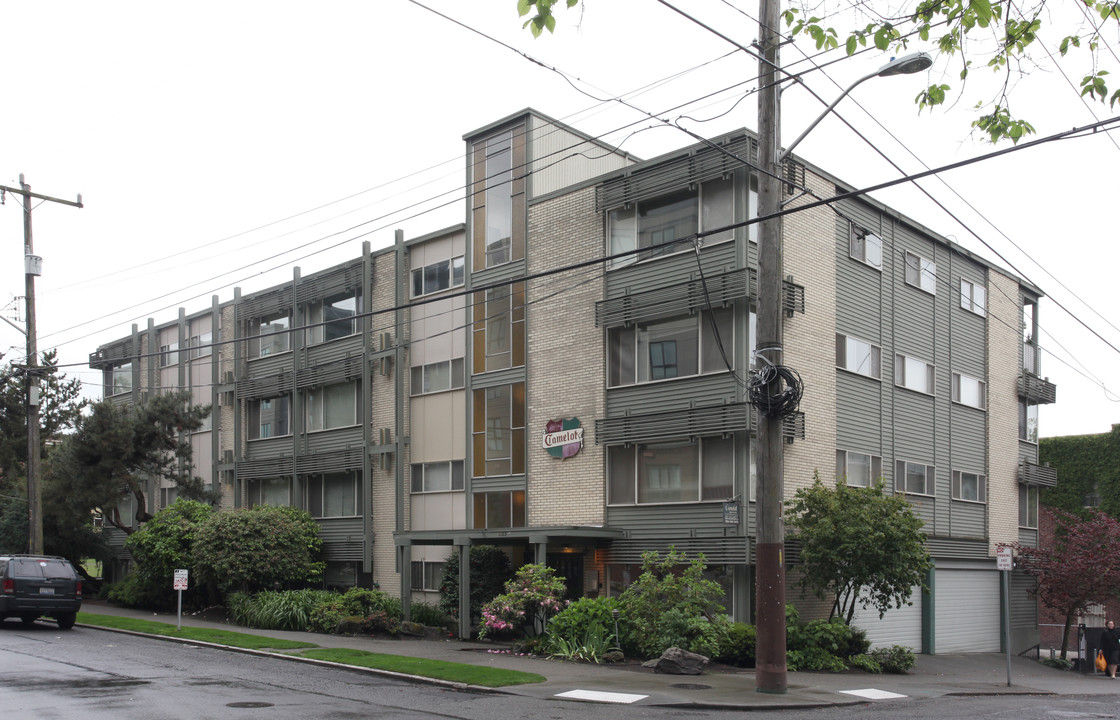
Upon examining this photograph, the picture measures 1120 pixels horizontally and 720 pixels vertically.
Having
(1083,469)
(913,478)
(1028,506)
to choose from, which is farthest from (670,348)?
(1083,469)

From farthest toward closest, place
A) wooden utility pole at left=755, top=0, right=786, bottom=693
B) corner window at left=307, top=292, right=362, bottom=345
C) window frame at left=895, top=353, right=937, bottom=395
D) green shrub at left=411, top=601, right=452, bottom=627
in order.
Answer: corner window at left=307, top=292, right=362, bottom=345 → window frame at left=895, top=353, right=937, bottom=395 → green shrub at left=411, top=601, right=452, bottom=627 → wooden utility pole at left=755, top=0, right=786, bottom=693

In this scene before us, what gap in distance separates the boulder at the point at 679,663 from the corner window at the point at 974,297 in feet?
54.9

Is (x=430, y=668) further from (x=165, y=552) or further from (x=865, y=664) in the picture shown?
(x=165, y=552)

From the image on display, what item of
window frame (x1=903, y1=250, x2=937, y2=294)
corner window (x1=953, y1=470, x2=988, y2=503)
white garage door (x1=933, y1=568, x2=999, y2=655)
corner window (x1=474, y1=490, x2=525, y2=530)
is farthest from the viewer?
corner window (x1=953, y1=470, x2=988, y2=503)

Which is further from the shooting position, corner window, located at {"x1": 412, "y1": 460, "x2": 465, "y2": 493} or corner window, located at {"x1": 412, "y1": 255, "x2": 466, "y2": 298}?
corner window, located at {"x1": 412, "y1": 255, "x2": 466, "y2": 298}

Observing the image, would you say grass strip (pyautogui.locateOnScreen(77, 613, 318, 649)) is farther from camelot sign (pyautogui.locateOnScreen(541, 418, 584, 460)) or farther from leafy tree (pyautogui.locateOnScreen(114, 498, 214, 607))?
camelot sign (pyautogui.locateOnScreen(541, 418, 584, 460))

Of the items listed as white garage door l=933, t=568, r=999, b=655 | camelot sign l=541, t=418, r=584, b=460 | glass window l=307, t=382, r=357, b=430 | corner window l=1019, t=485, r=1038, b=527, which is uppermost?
glass window l=307, t=382, r=357, b=430

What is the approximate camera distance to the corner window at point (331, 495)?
32.8 m

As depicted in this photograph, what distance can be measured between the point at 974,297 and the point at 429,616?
18576mm

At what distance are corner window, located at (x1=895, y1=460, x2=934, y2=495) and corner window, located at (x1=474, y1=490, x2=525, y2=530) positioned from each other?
9863 mm

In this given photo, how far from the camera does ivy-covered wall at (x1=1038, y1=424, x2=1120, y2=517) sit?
4009cm

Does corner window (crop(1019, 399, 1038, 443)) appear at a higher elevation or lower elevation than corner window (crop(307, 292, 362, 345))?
lower

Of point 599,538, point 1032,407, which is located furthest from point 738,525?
point 1032,407

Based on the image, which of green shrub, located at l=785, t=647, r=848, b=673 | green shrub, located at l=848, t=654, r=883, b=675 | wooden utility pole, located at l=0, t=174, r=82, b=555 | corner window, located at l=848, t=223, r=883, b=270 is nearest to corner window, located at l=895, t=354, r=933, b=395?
corner window, located at l=848, t=223, r=883, b=270
